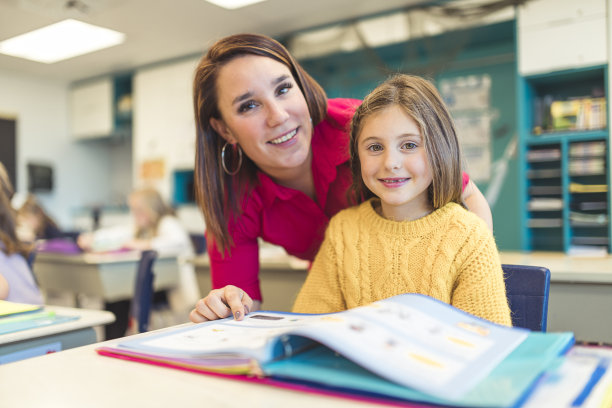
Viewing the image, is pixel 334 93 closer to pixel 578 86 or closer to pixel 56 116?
pixel 578 86

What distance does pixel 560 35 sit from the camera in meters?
3.61

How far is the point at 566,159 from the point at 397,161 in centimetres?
313

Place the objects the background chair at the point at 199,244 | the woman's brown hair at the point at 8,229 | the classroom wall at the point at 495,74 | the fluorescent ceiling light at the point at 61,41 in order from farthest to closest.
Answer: the fluorescent ceiling light at the point at 61,41
the classroom wall at the point at 495,74
the background chair at the point at 199,244
the woman's brown hair at the point at 8,229

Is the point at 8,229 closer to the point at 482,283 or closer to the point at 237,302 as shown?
the point at 237,302

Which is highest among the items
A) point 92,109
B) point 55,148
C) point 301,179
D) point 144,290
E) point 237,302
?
point 92,109

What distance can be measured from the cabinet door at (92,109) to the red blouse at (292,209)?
18.7 ft

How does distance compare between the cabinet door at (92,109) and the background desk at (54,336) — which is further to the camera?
the cabinet door at (92,109)

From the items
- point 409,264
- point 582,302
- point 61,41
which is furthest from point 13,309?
point 61,41

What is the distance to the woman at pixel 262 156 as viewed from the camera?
122cm

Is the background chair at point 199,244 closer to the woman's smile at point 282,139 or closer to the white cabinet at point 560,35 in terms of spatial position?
the woman's smile at point 282,139

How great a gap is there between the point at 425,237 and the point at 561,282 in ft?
3.69

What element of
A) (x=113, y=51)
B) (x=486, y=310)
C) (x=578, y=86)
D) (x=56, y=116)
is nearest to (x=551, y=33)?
(x=578, y=86)

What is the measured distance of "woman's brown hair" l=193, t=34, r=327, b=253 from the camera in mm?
1245

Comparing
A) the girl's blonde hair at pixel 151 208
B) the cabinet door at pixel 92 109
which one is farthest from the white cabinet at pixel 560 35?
the cabinet door at pixel 92 109
